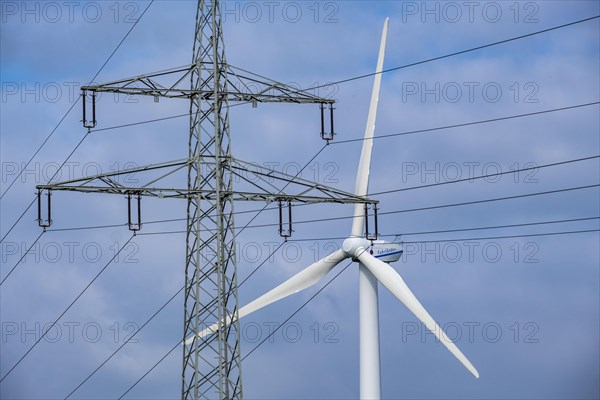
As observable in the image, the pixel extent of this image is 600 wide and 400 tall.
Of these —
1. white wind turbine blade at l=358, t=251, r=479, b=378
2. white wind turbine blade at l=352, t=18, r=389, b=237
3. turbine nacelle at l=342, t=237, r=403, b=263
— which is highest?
white wind turbine blade at l=352, t=18, r=389, b=237

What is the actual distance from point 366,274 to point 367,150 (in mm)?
5994

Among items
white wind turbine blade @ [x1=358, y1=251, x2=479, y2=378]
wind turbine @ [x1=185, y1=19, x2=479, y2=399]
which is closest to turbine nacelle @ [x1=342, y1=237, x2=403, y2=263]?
wind turbine @ [x1=185, y1=19, x2=479, y2=399]

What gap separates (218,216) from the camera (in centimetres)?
6694

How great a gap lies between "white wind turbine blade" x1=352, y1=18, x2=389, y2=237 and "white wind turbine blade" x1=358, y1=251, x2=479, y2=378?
194 centimetres

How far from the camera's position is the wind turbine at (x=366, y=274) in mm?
77938

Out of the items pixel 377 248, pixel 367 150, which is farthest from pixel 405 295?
pixel 367 150

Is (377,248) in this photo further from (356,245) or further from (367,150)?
(367,150)

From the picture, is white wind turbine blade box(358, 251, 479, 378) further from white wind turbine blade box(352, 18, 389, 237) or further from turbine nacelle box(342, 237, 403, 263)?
white wind turbine blade box(352, 18, 389, 237)

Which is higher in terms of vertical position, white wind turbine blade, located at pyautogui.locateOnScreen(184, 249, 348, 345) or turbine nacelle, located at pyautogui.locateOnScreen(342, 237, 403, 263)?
turbine nacelle, located at pyautogui.locateOnScreen(342, 237, 403, 263)

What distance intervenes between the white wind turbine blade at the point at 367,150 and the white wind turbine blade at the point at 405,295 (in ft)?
6.37

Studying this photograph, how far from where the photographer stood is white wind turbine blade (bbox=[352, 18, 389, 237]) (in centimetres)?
7738

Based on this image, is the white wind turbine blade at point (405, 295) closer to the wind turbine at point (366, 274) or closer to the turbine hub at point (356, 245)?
the wind turbine at point (366, 274)

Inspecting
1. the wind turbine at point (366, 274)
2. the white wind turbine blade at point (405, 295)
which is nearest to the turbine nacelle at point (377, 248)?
the wind turbine at point (366, 274)

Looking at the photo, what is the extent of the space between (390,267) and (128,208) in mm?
15903
